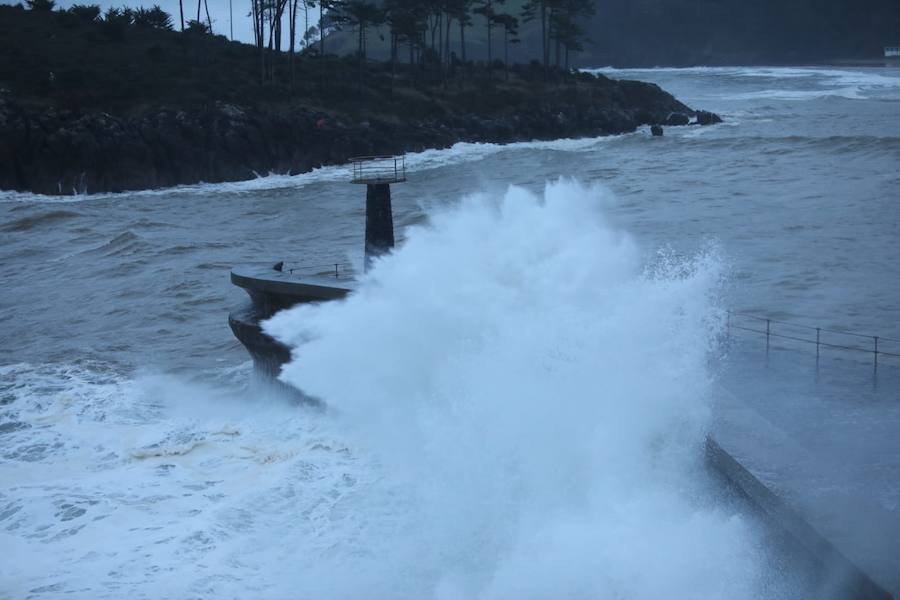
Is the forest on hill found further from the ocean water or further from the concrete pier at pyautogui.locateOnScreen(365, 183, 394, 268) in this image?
the concrete pier at pyautogui.locateOnScreen(365, 183, 394, 268)

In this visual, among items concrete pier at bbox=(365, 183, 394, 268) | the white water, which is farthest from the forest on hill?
the white water

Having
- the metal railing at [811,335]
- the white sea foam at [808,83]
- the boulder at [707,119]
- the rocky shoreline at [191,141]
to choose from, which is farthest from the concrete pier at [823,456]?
the white sea foam at [808,83]

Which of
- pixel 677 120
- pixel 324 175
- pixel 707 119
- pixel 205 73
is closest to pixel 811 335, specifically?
pixel 324 175

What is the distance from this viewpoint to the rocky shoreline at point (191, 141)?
34406 mm

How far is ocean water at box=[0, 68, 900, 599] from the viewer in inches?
318

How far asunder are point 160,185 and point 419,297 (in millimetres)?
26379

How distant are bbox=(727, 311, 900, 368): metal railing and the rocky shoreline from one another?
27.0 meters

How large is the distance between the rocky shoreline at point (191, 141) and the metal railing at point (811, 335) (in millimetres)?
26972

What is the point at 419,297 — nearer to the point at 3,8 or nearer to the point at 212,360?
the point at 212,360

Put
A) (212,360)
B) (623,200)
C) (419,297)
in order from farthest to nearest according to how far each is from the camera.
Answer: (623,200), (212,360), (419,297)

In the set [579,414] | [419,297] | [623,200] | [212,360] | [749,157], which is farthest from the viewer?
[749,157]

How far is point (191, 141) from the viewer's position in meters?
37.6

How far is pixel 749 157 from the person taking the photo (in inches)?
1340

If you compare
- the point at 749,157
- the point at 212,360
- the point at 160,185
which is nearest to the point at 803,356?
the point at 212,360
